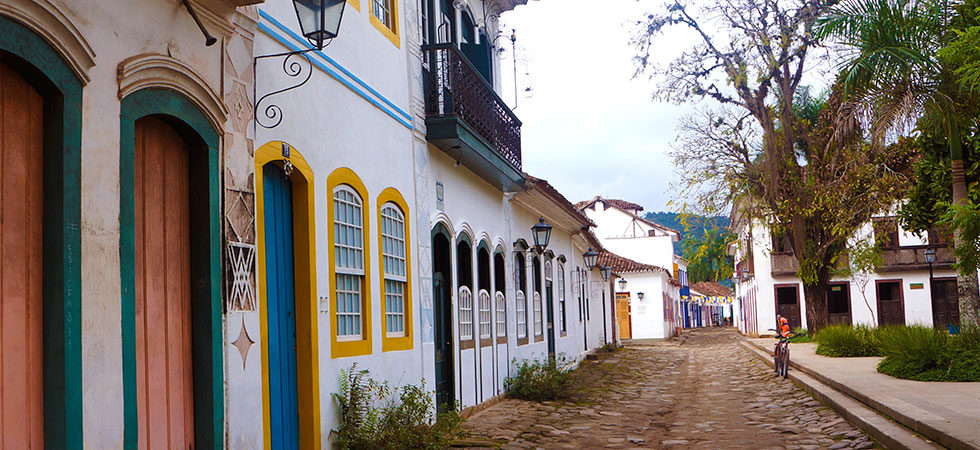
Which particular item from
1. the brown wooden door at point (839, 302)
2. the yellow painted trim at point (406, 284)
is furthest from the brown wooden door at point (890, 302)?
the yellow painted trim at point (406, 284)

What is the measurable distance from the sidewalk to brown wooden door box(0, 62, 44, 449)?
20.5 feet

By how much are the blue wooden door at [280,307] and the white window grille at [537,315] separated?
10.2m

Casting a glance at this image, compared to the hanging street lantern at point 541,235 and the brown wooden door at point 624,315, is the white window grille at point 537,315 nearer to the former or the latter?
the hanging street lantern at point 541,235

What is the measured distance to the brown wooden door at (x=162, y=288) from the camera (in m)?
5.15

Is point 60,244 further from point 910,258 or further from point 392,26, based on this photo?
point 910,258

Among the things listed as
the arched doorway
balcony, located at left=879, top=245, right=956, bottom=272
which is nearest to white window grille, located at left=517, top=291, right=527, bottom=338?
the arched doorway

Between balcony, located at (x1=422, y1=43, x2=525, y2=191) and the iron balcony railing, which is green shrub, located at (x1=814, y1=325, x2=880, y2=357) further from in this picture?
the iron balcony railing

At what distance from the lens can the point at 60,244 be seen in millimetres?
4223

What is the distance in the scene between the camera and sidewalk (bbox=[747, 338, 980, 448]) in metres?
7.50

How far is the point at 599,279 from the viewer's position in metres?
30.2

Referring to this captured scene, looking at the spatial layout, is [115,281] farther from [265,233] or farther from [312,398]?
[312,398]

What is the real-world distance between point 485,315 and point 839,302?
28048 millimetres

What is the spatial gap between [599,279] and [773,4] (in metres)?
11.1

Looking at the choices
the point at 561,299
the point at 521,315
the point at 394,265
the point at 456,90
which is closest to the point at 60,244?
the point at 394,265
